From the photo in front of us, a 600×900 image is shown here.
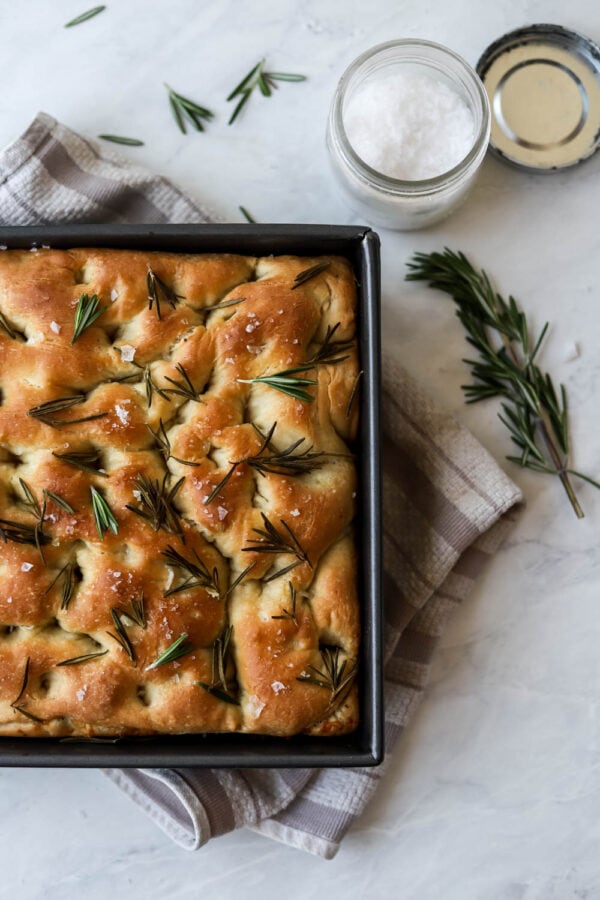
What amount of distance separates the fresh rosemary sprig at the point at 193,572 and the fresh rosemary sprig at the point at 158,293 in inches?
15.8

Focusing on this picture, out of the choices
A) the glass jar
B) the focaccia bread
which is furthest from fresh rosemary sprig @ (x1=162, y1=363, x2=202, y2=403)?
the glass jar

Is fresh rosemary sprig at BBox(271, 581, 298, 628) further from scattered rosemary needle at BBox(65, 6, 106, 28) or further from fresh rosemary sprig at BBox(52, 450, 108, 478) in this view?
scattered rosemary needle at BBox(65, 6, 106, 28)

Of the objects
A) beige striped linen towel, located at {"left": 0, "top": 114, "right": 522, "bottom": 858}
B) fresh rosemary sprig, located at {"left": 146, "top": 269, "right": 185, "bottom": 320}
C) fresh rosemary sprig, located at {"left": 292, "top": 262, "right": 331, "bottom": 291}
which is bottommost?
beige striped linen towel, located at {"left": 0, "top": 114, "right": 522, "bottom": 858}

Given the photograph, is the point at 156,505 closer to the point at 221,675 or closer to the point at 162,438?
the point at 162,438

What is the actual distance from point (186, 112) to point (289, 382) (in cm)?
76

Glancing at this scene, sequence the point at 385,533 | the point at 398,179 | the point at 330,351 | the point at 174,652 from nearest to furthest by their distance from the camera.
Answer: the point at 174,652
the point at 330,351
the point at 398,179
the point at 385,533

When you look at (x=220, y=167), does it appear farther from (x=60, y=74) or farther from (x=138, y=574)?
(x=138, y=574)

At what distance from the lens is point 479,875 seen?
193cm

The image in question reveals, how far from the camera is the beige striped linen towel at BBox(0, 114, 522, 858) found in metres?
1.79

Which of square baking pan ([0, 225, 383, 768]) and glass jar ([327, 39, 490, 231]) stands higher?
glass jar ([327, 39, 490, 231])

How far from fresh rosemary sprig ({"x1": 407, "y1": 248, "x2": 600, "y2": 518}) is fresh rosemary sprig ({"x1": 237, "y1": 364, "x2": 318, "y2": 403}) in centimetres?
48

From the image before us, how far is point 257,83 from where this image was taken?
1.94 metres

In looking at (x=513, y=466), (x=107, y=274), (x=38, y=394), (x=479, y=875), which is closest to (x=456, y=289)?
(x=513, y=466)

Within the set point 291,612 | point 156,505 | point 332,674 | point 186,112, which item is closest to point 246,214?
point 186,112
